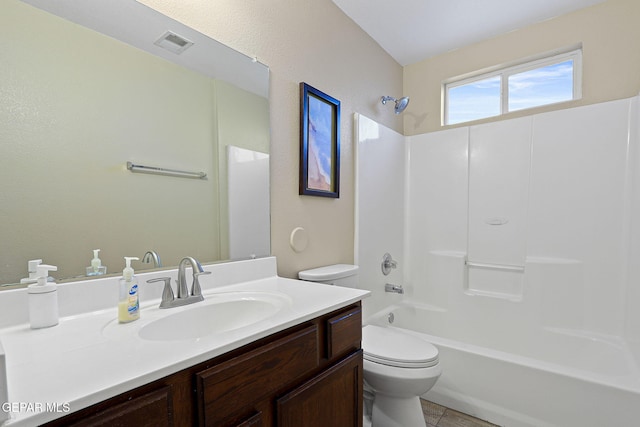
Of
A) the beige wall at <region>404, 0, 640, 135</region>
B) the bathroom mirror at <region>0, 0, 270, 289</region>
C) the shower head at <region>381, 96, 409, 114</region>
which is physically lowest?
the bathroom mirror at <region>0, 0, 270, 289</region>

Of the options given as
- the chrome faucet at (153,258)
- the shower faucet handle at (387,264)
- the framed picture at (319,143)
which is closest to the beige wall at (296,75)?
the framed picture at (319,143)

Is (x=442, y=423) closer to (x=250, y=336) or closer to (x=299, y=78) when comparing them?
(x=250, y=336)

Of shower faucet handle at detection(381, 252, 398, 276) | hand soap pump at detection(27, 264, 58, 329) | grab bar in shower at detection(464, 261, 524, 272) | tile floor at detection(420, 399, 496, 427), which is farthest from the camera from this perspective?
shower faucet handle at detection(381, 252, 398, 276)

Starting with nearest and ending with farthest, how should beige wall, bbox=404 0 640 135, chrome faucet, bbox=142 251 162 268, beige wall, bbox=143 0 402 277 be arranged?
1. chrome faucet, bbox=142 251 162 268
2. beige wall, bbox=143 0 402 277
3. beige wall, bbox=404 0 640 135

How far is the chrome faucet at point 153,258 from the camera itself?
111 centimetres

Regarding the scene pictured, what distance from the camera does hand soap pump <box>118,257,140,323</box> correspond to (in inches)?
34.4

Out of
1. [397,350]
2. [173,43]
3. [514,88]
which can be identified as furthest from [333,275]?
[514,88]

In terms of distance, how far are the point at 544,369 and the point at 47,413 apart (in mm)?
1978

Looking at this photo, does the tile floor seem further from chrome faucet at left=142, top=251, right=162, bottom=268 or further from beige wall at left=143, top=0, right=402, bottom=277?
chrome faucet at left=142, top=251, right=162, bottom=268

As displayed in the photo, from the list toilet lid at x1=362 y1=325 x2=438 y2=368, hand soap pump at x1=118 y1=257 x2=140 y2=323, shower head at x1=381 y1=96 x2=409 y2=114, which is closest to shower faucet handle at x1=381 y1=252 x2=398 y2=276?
toilet lid at x1=362 y1=325 x2=438 y2=368

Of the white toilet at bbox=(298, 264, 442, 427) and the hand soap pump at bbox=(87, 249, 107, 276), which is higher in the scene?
the hand soap pump at bbox=(87, 249, 107, 276)

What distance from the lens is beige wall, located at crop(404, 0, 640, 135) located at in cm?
199

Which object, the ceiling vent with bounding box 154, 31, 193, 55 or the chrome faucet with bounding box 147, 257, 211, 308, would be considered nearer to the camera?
the chrome faucet with bounding box 147, 257, 211, 308

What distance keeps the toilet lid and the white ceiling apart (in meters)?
2.04
